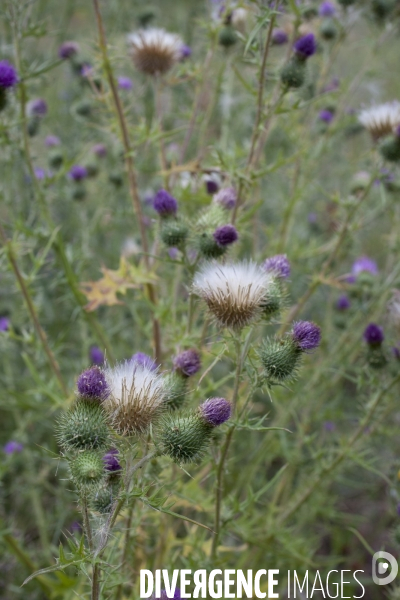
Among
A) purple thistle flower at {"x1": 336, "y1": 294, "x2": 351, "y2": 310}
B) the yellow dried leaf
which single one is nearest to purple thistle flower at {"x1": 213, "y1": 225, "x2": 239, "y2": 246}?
the yellow dried leaf

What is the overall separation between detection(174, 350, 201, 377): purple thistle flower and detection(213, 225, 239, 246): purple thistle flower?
0.45 m

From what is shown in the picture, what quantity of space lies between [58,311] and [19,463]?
1.68m

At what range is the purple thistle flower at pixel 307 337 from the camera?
2002 mm

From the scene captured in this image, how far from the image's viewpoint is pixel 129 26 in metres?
6.59

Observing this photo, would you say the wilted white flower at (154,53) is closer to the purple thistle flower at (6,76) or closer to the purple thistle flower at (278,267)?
the purple thistle flower at (6,76)

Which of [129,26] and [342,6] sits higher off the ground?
[129,26]

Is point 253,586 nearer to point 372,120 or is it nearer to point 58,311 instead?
point 372,120

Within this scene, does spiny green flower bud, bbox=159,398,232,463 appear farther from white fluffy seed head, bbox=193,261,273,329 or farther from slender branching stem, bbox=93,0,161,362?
slender branching stem, bbox=93,0,161,362

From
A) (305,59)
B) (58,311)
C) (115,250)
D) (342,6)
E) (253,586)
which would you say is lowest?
(253,586)

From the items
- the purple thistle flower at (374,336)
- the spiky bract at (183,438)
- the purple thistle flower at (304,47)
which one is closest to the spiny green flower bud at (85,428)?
the spiky bract at (183,438)

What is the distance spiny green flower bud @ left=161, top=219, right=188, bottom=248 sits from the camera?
249 centimetres

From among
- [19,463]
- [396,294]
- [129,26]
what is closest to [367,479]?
[396,294]

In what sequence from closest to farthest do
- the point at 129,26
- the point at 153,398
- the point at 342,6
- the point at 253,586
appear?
the point at 153,398, the point at 253,586, the point at 342,6, the point at 129,26

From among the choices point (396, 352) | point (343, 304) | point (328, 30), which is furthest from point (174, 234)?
point (328, 30)
